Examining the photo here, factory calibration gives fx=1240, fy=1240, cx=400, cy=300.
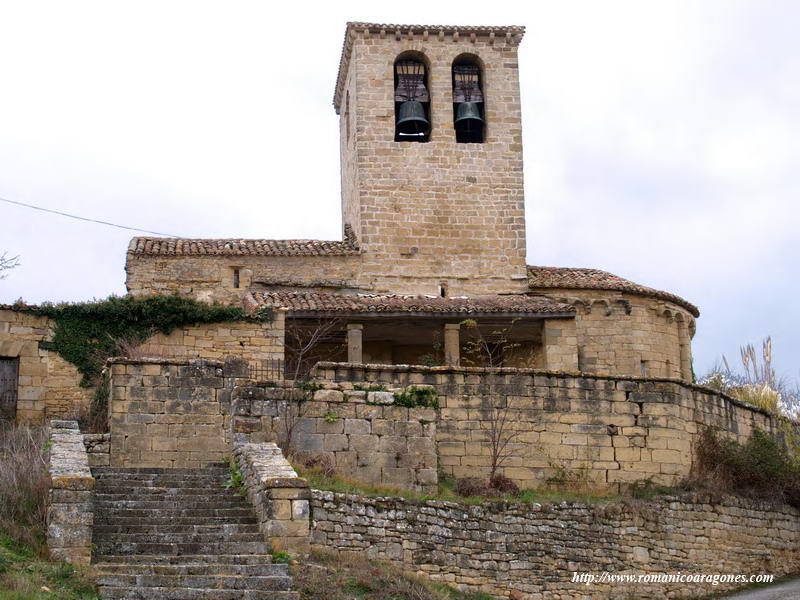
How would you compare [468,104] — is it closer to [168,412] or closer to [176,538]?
[168,412]

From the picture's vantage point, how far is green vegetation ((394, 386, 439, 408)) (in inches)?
699

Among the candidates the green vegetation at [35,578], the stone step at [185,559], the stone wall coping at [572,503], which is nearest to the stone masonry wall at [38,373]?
the stone wall coping at [572,503]

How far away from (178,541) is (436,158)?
1698cm

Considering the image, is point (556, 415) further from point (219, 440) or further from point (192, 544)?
point (192, 544)

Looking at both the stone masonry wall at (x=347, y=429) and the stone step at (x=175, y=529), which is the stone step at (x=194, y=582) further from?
the stone masonry wall at (x=347, y=429)

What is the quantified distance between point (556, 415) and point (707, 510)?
2871 mm

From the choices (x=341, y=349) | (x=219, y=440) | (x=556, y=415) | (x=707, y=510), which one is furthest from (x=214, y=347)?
(x=707, y=510)

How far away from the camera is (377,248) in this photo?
95.4ft

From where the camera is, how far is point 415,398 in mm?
17797

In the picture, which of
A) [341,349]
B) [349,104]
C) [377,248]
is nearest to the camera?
[341,349]

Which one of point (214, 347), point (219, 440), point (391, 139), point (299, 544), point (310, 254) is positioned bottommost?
point (299, 544)

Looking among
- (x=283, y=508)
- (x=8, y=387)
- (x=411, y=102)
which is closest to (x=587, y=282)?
(x=411, y=102)

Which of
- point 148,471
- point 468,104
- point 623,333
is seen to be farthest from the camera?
point 468,104

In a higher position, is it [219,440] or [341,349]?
[341,349]
